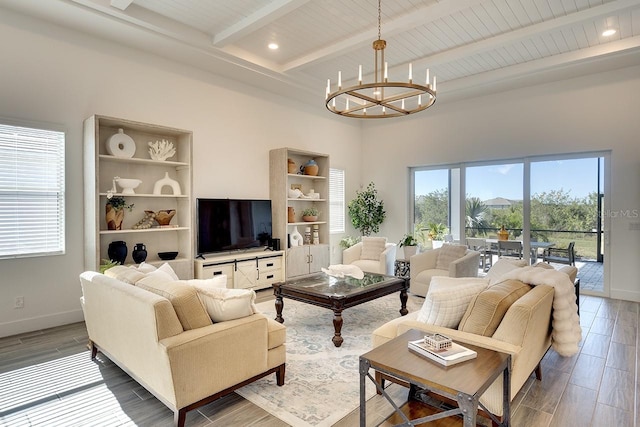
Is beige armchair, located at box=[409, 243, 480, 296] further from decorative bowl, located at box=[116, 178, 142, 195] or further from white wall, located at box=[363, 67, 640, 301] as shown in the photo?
decorative bowl, located at box=[116, 178, 142, 195]

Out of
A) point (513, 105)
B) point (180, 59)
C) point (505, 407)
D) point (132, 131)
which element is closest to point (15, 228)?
point (132, 131)

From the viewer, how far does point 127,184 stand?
4.46 m

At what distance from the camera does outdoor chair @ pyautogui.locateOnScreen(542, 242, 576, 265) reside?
19.2 ft

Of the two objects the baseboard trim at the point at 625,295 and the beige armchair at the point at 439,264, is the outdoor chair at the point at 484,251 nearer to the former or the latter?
the beige armchair at the point at 439,264

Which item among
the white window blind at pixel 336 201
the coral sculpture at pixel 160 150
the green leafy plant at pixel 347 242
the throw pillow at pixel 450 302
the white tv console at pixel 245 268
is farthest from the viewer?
the white window blind at pixel 336 201

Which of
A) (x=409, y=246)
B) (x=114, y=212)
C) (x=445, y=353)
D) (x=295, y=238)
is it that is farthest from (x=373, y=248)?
(x=445, y=353)

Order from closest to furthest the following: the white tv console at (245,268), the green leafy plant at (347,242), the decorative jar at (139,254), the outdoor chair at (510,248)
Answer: the decorative jar at (139,254) → the white tv console at (245,268) → the outdoor chair at (510,248) → the green leafy plant at (347,242)

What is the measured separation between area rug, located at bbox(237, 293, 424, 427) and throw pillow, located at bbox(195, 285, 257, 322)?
66 centimetres

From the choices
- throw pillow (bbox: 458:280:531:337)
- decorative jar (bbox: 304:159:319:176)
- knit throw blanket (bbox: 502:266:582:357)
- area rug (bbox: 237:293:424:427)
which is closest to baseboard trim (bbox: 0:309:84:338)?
area rug (bbox: 237:293:424:427)

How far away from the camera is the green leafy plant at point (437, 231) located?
7312 millimetres

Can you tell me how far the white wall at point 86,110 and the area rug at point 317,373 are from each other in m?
2.48

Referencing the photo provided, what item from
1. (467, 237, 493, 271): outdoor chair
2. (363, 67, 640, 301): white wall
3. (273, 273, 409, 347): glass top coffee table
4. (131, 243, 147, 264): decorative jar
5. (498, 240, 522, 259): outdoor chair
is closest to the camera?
(273, 273, 409, 347): glass top coffee table

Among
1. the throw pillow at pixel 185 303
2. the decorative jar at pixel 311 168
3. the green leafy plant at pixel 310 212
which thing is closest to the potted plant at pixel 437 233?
the green leafy plant at pixel 310 212

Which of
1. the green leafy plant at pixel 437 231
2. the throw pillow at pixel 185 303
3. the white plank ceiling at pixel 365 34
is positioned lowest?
the throw pillow at pixel 185 303
